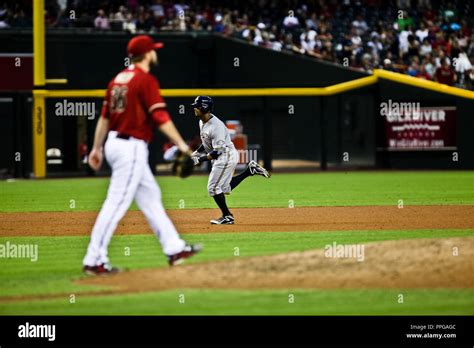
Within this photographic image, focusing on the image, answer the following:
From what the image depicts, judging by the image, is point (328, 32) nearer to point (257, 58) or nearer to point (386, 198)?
point (257, 58)

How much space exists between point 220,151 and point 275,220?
6.42ft

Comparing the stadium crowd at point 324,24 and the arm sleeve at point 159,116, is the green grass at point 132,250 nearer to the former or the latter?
the arm sleeve at point 159,116

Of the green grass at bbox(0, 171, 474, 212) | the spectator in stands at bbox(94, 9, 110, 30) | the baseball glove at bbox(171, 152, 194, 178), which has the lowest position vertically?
the green grass at bbox(0, 171, 474, 212)

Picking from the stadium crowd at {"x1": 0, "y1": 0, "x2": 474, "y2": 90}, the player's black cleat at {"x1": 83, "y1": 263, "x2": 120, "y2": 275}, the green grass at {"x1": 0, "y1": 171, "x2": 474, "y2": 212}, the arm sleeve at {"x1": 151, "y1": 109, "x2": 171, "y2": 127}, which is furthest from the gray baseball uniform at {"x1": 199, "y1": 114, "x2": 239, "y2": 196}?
the stadium crowd at {"x1": 0, "y1": 0, "x2": 474, "y2": 90}

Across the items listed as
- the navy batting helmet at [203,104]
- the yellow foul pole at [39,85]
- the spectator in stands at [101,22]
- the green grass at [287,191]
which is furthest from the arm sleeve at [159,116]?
the spectator in stands at [101,22]

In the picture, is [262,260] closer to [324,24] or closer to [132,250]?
[132,250]

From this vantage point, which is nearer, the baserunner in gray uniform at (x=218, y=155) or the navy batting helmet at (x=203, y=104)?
the navy batting helmet at (x=203, y=104)

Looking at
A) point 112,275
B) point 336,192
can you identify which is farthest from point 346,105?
point 112,275

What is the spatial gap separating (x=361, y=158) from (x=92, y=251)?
2505 centimetres

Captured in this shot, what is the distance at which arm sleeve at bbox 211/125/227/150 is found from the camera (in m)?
15.3

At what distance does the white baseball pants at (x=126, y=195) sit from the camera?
32.2ft

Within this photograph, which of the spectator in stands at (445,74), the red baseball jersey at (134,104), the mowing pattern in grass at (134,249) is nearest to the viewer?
the red baseball jersey at (134,104)

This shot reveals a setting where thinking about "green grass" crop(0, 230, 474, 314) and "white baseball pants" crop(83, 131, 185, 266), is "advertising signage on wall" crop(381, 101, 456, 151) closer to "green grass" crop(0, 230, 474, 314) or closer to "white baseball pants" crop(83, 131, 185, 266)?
"green grass" crop(0, 230, 474, 314)

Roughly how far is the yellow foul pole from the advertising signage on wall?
35.6ft
